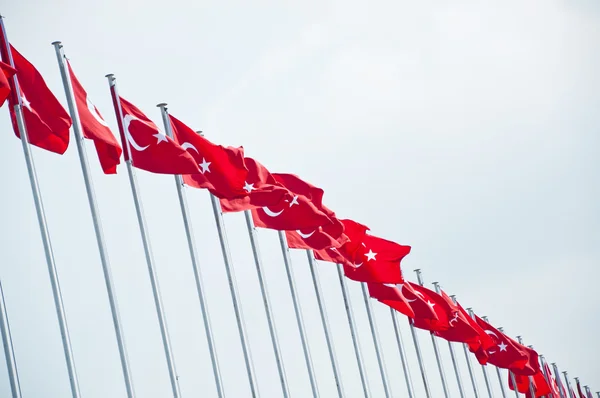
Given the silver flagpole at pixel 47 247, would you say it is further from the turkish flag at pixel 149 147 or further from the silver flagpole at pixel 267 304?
the silver flagpole at pixel 267 304

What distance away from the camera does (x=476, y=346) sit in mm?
42938

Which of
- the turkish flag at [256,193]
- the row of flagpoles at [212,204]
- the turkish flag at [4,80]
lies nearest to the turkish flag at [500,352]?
the row of flagpoles at [212,204]

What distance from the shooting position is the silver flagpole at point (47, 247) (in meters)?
18.5

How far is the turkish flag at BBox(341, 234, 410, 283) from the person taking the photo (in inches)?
1242

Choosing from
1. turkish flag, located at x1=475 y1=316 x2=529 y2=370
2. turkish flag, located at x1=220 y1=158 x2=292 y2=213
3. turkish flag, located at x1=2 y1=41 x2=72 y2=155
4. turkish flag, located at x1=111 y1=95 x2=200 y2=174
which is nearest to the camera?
turkish flag, located at x1=2 y1=41 x2=72 y2=155

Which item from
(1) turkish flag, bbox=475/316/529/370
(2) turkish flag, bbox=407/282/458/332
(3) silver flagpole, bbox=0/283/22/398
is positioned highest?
(2) turkish flag, bbox=407/282/458/332

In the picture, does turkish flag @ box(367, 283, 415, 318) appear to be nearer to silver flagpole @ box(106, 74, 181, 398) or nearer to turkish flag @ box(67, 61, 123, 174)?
silver flagpole @ box(106, 74, 181, 398)

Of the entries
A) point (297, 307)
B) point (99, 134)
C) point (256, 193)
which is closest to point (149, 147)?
point (99, 134)

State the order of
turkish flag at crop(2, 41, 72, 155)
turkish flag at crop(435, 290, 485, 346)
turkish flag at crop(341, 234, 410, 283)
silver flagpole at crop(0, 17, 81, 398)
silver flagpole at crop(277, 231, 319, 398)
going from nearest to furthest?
silver flagpole at crop(0, 17, 81, 398) < turkish flag at crop(2, 41, 72, 155) < silver flagpole at crop(277, 231, 319, 398) < turkish flag at crop(341, 234, 410, 283) < turkish flag at crop(435, 290, 485, 346)

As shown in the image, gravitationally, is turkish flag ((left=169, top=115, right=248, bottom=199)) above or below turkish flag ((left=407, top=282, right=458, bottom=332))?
above

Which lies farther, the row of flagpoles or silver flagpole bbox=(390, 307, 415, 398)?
silver flagpole bbox=(390, 307, 415, 398)

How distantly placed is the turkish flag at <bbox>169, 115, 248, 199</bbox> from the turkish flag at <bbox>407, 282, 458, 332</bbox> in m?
14.9

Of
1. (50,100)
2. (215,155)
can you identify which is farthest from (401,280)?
(50,100)

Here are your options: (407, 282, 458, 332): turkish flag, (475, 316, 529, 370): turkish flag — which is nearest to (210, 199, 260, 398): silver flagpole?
(407, 282, 458, 332): turkish flag
